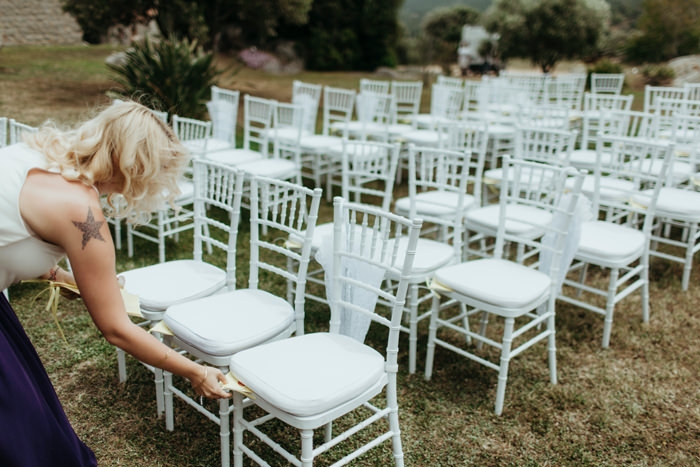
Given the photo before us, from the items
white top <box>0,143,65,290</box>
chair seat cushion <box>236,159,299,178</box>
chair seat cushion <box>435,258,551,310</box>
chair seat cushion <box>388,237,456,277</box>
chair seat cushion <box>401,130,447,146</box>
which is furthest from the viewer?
chair seat cushion <box>401,130,447,146</box>

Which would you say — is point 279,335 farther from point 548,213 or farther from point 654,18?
point 654,18

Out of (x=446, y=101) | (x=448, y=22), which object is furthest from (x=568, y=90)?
(x=448, y=22)

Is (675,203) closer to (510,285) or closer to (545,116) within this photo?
(510,285)

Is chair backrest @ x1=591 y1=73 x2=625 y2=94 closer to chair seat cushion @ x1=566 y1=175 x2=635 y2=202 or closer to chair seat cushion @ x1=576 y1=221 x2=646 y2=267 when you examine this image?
chair seat cushion @ x1=566 y1=175 x2=635 y2=202

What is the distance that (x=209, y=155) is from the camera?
5.30 m

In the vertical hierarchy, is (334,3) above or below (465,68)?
above

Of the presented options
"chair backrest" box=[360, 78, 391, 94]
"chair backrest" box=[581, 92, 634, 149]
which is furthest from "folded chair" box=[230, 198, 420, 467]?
"chair backrest" box=[360, 78, 391, 94]

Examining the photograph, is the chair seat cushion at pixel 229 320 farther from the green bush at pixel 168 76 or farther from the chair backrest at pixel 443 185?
the green bush at pixel 168 76

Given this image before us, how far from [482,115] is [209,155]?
3.83 meters

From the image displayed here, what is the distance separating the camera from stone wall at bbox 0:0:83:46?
15352mm

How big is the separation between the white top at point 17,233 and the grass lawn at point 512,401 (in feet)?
3.95

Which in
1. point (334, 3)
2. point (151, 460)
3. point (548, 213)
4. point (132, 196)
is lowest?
point (151, 460)

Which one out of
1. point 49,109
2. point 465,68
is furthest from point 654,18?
point 49,109

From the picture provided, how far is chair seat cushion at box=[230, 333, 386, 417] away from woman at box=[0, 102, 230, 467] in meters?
0.27
